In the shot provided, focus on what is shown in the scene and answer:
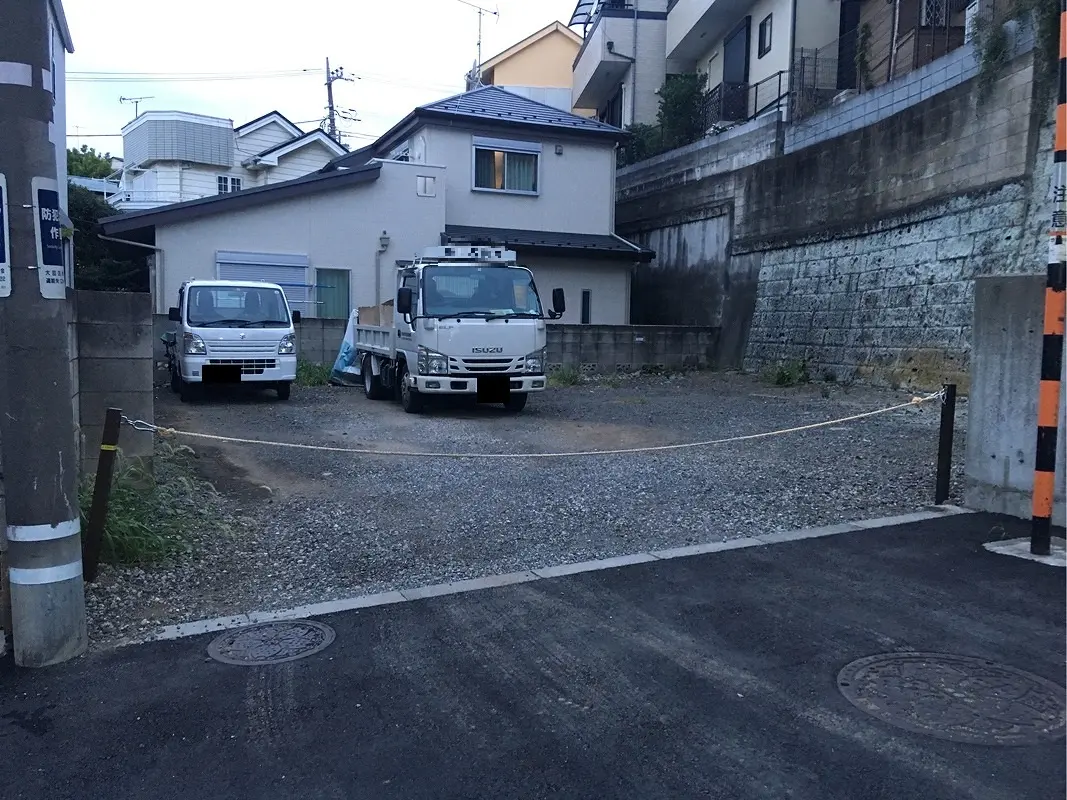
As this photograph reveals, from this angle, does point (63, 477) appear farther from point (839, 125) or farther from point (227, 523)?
point (839, 125)

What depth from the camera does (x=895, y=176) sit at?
1541 centimetres

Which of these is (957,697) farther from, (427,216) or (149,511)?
(427,216)

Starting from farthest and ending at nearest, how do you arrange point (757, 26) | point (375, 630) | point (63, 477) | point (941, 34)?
point (757, 26)
point (941, 34)
point (375, 630)
point (63, 477)

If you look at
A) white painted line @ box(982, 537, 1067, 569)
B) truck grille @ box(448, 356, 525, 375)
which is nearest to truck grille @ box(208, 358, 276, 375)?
truck grille @ box(448, 356, 525, 375)

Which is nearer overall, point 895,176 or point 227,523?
point 227,523

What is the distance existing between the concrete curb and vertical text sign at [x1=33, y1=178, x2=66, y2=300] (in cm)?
180

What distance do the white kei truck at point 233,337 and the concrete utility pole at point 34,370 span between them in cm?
1004

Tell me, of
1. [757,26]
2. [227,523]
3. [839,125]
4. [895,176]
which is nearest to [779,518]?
[227,523]

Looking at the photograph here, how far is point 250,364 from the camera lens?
555 inches

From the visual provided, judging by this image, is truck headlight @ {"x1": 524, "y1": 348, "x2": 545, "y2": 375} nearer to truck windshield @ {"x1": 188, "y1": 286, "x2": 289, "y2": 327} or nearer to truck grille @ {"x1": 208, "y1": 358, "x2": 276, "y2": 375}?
truck grille @ {"x1": 208, "y1": 358, "x2": 276, "y2": 375}

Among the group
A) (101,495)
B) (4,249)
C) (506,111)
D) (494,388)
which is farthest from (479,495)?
(506,111)

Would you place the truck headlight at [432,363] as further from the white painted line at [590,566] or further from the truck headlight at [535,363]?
the white painted line at [590,566]

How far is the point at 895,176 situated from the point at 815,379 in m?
3.94

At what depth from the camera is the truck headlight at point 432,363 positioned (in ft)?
40.7
